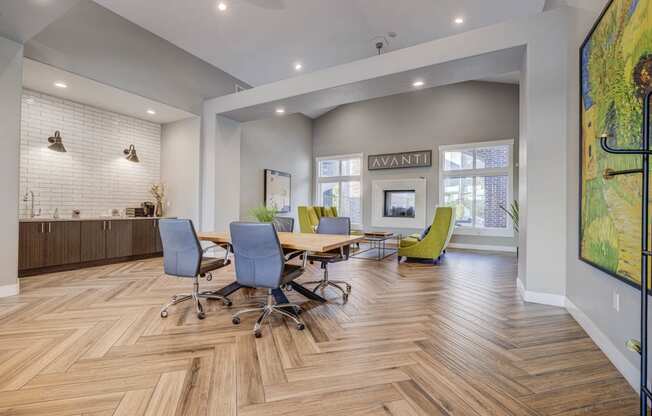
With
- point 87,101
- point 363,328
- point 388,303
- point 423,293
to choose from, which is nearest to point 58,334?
point 363,328

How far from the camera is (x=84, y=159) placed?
191 inches

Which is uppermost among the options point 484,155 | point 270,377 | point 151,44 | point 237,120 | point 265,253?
point 151,44

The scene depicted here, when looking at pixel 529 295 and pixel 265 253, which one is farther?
pixel 529 295

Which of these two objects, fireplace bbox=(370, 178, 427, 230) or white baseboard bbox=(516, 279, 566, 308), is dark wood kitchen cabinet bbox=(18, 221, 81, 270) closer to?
white baseboard bbox=(516, 279, 566, 308)

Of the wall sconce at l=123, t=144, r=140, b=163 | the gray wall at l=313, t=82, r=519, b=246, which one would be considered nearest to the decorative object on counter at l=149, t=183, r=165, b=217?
the wall sconce at l=123, t=144, r=140, b=163

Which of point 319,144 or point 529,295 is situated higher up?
point 319,144

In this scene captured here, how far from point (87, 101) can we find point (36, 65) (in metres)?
1.18

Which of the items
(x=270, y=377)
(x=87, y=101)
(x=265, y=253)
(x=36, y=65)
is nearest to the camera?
(x=270, y=377)

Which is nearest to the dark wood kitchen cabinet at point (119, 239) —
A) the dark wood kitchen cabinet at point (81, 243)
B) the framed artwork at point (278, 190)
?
the dark wood kitchen cabinet at point (81, 243)

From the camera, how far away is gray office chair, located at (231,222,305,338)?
224 cm

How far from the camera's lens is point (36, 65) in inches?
141

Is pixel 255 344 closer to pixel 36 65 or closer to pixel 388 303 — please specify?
pixel 388 303

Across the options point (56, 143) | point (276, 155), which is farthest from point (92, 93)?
point (276, 155)

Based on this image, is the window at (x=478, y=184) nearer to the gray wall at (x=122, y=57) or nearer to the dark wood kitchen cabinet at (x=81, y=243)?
the gray wall at (x=122, y=57)
